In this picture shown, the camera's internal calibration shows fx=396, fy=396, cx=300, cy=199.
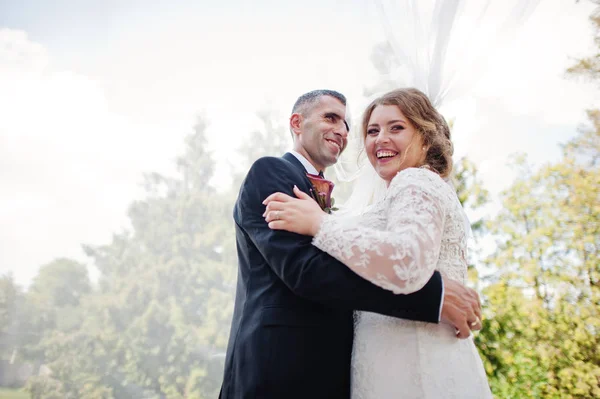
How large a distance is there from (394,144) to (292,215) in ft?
2.06

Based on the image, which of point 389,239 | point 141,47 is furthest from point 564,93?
point 141,47

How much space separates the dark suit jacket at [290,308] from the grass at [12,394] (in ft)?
18.6

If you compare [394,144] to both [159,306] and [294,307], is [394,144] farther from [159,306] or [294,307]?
[159,306]

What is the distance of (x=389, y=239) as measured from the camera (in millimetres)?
1126

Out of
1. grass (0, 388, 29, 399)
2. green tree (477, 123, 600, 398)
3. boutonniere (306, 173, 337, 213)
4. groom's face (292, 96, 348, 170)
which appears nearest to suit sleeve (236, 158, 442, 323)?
boutonniere (306, 173, 337, 213)

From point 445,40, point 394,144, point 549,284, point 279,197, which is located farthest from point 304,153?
point 549,284

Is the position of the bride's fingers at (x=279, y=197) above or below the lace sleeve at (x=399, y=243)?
above

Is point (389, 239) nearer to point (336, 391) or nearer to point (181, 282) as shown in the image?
point (336, 391)

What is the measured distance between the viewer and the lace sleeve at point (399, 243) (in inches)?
43.1

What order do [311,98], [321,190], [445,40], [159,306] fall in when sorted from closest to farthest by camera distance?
[321,190]
[311,98]
[445,40]
[159,306]

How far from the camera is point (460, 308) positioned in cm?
130

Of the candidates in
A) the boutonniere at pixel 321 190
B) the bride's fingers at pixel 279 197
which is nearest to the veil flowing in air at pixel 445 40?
the boutonniere at pixel 321 190

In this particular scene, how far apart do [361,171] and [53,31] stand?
6561 millimetres

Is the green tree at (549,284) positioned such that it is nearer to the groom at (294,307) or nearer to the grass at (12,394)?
the groom at (294,307)
